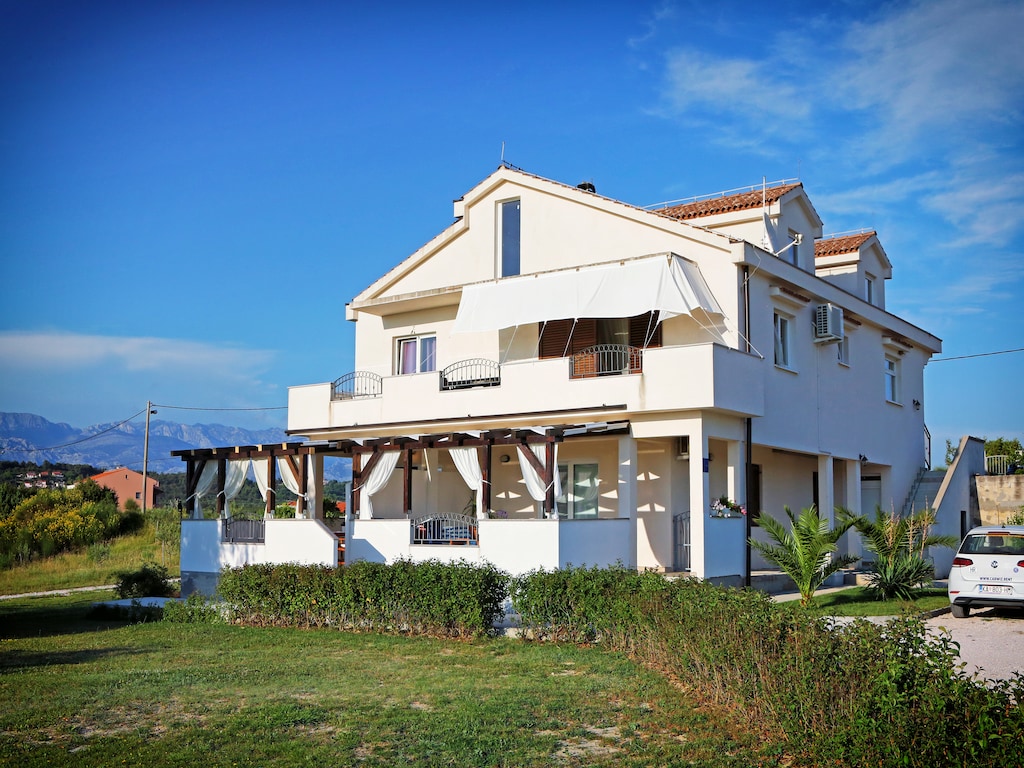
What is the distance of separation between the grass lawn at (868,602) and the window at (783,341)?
588 centimetres

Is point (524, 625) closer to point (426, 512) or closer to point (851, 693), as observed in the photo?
point (851, 693)

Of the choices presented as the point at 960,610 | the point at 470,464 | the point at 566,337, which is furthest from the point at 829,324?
the point at 470,464

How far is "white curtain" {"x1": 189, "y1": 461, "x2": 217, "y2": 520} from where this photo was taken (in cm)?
2716

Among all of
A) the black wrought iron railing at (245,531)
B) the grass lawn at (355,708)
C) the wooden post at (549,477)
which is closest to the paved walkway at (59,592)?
the black wrought iron railing at (245,531)

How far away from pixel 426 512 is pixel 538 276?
7.72 m

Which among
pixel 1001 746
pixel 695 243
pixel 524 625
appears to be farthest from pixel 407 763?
pixel 695 243

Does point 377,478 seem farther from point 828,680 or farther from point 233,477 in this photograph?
point 828,680

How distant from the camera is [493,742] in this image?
9.16 metres

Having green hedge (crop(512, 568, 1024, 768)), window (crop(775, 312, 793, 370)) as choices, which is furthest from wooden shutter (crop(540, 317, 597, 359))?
green hedge (crop(512, 568, 1024, 768))

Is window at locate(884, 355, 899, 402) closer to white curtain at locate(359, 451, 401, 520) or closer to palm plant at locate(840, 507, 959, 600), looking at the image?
palm plant at locate(840, 507, 959, 600)

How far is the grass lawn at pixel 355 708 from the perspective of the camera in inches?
349

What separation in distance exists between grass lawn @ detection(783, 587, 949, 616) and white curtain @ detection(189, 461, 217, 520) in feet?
52.9

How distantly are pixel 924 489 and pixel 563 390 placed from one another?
16402 millimetres

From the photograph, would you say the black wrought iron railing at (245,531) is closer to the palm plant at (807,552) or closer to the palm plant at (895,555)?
the palm plant at (807,552)
